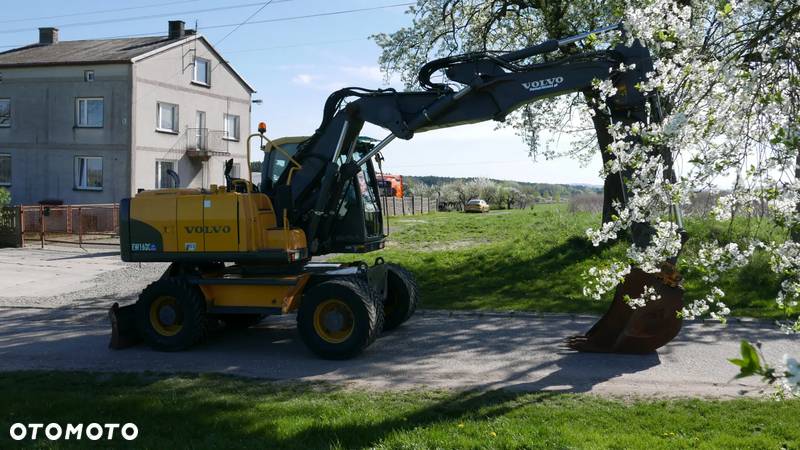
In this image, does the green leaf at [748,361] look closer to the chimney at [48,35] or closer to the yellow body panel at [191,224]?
the yellow body panel at [191,224]

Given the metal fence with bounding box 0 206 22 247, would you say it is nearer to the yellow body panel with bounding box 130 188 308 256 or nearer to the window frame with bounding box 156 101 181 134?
the window frame with bounding box 156 101 181 134

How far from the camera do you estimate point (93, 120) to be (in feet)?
113

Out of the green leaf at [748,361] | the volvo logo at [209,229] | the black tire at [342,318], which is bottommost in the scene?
the black tire at [342,318]

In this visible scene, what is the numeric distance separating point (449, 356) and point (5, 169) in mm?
31903

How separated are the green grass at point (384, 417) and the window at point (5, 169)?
30.1 meters

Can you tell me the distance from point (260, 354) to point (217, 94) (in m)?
31.6

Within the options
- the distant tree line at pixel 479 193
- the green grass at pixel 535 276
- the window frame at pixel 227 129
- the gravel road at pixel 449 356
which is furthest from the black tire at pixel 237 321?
the distant tree line at pixel 479 193

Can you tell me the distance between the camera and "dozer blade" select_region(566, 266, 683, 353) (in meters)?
9.05

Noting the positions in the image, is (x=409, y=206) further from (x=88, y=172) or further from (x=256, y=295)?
(x=256, y=295)

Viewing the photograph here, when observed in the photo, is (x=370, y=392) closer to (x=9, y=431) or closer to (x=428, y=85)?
(x=9, y=431)

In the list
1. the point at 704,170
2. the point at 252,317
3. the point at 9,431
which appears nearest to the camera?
the point at 704,170

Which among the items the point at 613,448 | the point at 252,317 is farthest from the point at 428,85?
the point at 613,448

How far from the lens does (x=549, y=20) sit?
1761cm

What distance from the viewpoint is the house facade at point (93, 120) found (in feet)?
111
